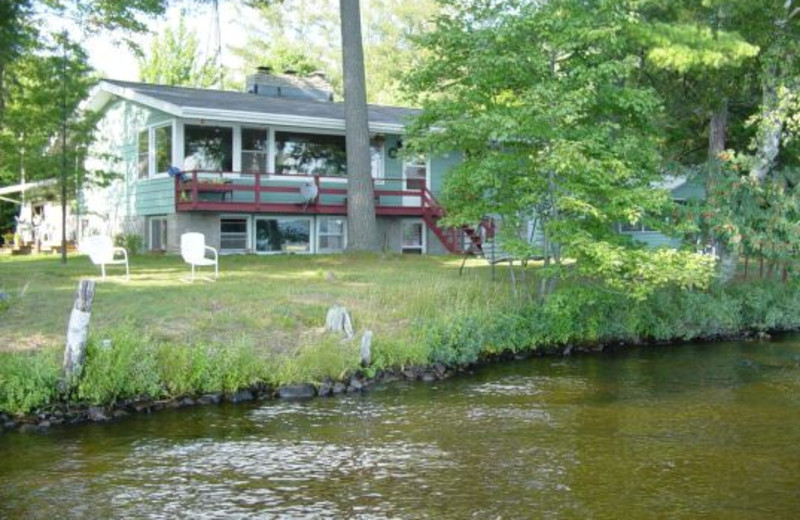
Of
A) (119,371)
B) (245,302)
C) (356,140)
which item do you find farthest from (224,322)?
(356,140)

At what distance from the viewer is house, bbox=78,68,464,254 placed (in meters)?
21.7

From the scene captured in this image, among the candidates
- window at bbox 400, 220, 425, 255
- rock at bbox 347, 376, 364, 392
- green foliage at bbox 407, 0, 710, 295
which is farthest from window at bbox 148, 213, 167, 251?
rock at bbox 347, 376, 364, 392

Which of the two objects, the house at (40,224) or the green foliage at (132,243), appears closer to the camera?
the green foliage at (132,243)

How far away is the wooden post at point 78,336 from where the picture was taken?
9133mm

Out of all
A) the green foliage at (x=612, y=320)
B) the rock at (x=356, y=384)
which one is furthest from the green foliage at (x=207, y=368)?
the green foliage at (x=612, y=320)

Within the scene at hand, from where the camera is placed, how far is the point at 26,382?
877 centimetres

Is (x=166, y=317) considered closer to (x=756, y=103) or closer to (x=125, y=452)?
(x=125, y=452)

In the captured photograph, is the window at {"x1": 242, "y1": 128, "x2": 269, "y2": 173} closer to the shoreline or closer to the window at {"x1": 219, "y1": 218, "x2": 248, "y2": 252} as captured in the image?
the window at {"x1": 219, "y1": 218, "x2": 248, "y2": 252}

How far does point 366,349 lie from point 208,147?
13.0 m

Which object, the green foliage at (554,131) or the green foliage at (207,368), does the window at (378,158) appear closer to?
the green foliage at (554,131)

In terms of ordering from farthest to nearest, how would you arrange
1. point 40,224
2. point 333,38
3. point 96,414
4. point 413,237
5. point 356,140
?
point 333,38 < point 40,224 < point 413,237 < point 356,140 < point 96,414

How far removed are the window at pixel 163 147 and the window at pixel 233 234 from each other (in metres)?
2.34

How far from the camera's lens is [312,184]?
883 inches

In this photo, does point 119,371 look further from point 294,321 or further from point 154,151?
point 154,151
